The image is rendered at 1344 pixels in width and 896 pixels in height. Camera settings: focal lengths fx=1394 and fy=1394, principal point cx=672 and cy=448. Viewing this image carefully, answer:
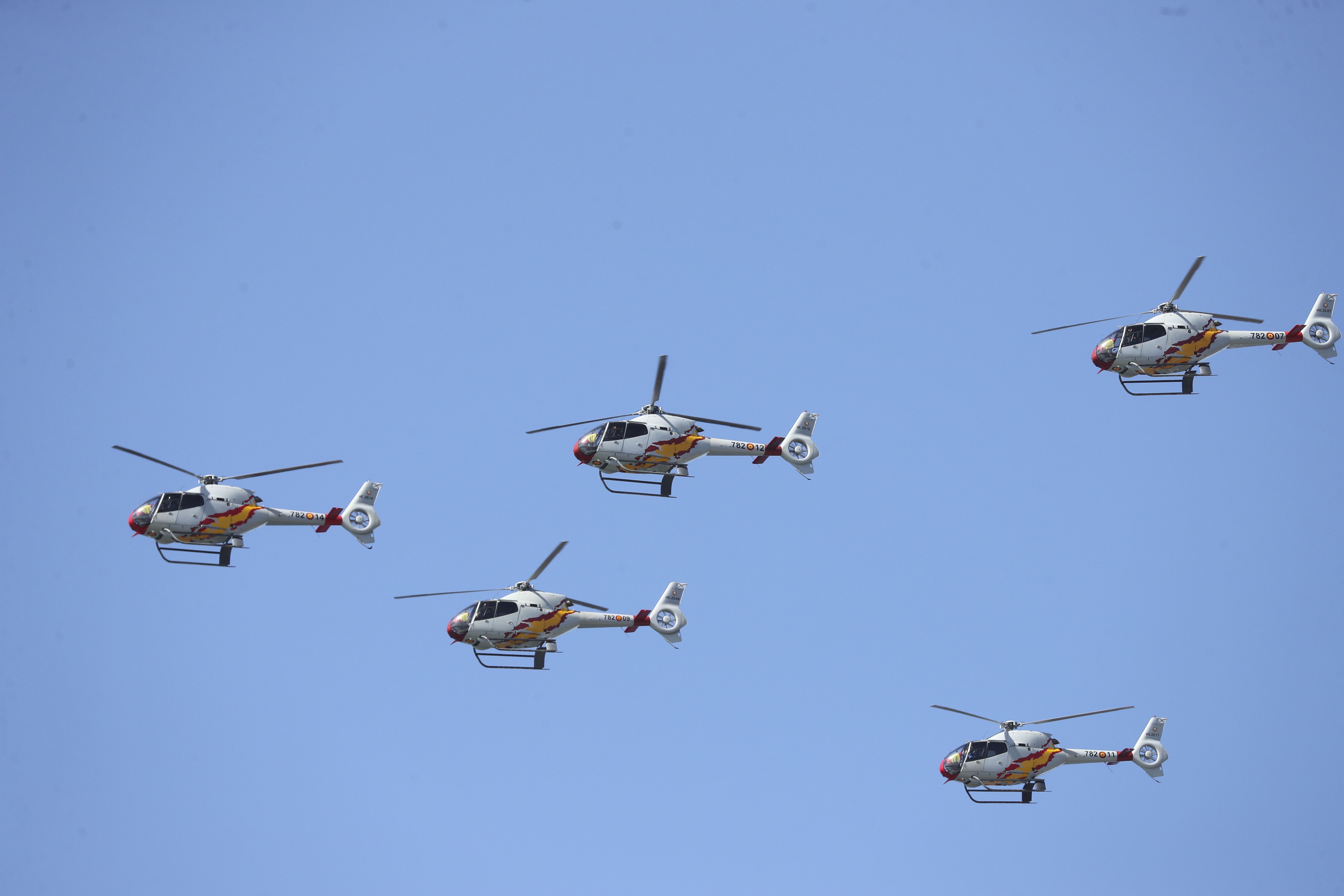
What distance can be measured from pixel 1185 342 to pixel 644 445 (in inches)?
463

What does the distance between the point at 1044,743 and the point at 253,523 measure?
1816cm

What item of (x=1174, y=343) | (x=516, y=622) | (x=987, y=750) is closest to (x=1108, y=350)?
(x=1174, y=343)

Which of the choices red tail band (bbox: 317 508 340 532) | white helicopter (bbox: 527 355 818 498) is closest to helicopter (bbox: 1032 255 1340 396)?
white helicopter (bbox: 527 355 818 498)

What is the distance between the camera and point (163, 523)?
27.9 m

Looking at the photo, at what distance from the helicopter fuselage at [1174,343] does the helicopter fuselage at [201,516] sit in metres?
18.3

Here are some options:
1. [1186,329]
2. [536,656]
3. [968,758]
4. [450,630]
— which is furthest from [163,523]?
[1186,329]

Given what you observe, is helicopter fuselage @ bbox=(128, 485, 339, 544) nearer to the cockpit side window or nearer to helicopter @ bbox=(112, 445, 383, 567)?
helicopter @ bbox=(112, 445, 383, 567)

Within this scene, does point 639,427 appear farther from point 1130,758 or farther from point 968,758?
point 1130,758

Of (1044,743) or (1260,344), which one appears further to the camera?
(1044,743)

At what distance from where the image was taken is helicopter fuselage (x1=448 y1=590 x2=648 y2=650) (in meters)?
29.2

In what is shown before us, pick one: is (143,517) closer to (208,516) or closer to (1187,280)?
(208,516)

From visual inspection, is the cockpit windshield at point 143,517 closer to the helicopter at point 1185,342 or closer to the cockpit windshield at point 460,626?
the cockpit windshield at point 460,626

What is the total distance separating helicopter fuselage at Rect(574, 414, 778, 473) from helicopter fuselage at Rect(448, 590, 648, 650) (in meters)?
3.24

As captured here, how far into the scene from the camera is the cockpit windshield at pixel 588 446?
92.9ft
